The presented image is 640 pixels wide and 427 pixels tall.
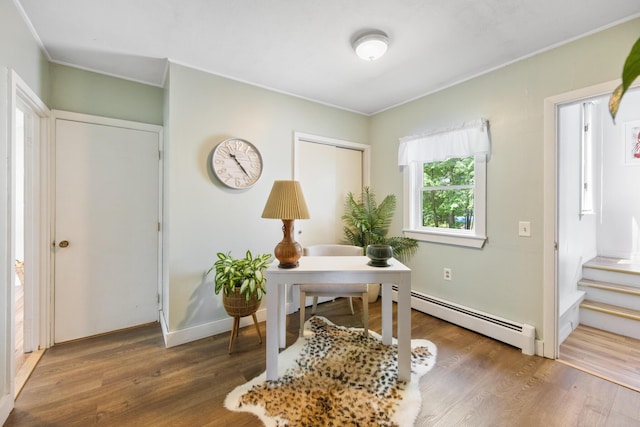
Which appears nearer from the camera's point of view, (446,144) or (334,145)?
(446,144)

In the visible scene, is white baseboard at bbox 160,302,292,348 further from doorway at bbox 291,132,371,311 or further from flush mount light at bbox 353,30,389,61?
flush mount light at bbox 353,30,389,61

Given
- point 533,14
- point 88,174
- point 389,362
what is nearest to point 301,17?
point 533,14

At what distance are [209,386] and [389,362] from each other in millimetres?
1287

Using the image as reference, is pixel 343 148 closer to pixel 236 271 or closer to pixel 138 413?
pixel 236 271

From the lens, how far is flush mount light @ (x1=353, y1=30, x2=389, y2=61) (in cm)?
197

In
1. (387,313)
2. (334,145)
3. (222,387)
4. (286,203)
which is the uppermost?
(334,145)

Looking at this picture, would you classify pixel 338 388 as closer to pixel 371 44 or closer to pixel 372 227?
pixel 372 227

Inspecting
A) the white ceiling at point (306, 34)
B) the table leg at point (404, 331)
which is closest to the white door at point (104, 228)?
the white ceiling at point (306, 34)

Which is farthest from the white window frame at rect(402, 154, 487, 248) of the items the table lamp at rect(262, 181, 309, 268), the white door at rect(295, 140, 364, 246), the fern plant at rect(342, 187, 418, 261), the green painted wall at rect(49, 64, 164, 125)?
the green painted wall at rect(49, 64, 164, 125)

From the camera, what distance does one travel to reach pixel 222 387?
186 cm

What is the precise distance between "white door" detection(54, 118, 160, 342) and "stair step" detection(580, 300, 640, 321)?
14.4ft

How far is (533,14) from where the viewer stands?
5.86ft

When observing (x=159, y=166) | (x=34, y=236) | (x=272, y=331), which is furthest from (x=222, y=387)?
(x=159, y=166)

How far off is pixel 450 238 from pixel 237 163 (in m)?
2.28
